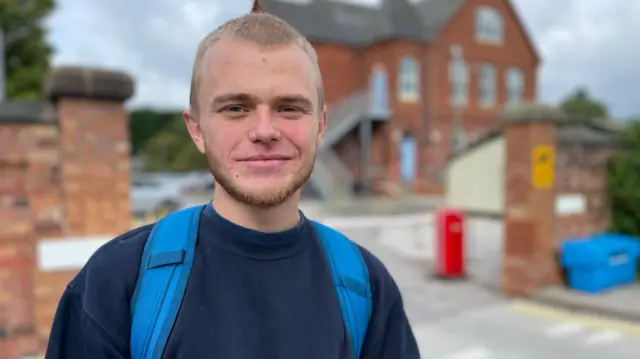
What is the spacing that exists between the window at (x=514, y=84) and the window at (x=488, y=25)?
182 cm

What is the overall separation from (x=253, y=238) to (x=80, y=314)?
1.65 feet

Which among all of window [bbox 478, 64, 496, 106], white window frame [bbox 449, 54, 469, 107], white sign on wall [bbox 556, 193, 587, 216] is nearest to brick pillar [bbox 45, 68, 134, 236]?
white sign on wall [bbox 556, 193, 587, 216]

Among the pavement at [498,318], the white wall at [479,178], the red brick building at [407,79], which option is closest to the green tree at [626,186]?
the pavement at [498,318]

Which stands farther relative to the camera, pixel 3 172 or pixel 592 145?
pixel 592 145

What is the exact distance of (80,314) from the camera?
1.36m

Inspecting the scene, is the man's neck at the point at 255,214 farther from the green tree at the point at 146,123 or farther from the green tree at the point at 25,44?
the green tree at the point at 146,123

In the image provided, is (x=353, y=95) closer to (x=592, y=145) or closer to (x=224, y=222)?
(x=592, y=145)

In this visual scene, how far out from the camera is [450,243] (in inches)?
307

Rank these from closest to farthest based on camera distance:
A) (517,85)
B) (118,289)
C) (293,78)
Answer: (118,289) → (293,78) → (517,85)

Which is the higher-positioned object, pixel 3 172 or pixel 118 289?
pixel 3 172

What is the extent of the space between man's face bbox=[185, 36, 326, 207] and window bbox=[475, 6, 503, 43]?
2544cm

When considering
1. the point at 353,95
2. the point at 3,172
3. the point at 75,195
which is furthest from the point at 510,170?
the point at 353,95

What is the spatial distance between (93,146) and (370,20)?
23189mm

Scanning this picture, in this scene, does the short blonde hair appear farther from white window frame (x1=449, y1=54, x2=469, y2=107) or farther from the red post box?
white window frame (x1=449, y1=54, x2=469, y2=107)
